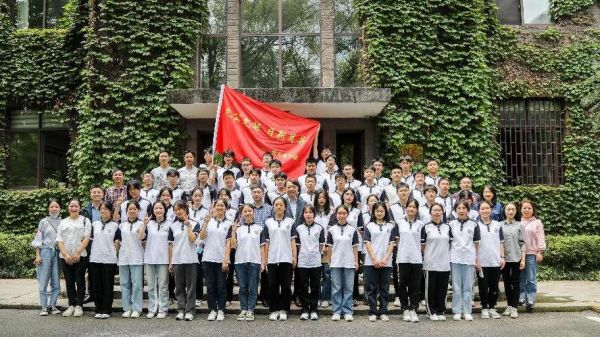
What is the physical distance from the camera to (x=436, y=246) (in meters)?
7.89

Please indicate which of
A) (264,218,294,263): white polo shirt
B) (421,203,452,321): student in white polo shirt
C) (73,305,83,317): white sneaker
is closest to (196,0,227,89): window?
(264,218,294,263): white polo shirt

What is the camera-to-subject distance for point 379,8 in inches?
506

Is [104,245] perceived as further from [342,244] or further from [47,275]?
[342,244]

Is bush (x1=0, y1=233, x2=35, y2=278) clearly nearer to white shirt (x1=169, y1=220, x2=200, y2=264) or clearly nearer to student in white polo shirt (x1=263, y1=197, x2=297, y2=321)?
white shirt (x1=169, y1=220, x2=200, y2=264)

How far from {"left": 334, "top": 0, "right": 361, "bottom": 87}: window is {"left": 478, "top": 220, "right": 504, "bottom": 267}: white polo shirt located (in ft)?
19.6

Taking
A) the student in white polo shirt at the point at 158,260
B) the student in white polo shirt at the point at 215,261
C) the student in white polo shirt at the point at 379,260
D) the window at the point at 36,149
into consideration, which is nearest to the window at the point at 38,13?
the window at the point at 36,149

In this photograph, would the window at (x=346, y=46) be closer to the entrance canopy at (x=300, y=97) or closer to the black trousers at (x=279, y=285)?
the entrance canopy at (x=300, y=97)

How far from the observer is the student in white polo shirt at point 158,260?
7965 millimetres

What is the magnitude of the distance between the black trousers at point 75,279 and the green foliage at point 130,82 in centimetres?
433

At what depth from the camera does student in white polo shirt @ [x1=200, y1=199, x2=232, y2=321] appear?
786 centimetres

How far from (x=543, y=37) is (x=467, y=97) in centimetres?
279

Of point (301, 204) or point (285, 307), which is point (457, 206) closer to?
point (301, 204)

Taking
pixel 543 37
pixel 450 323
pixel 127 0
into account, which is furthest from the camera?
pixel 543 37

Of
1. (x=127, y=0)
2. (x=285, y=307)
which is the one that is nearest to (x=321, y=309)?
(x=285, y=307)
